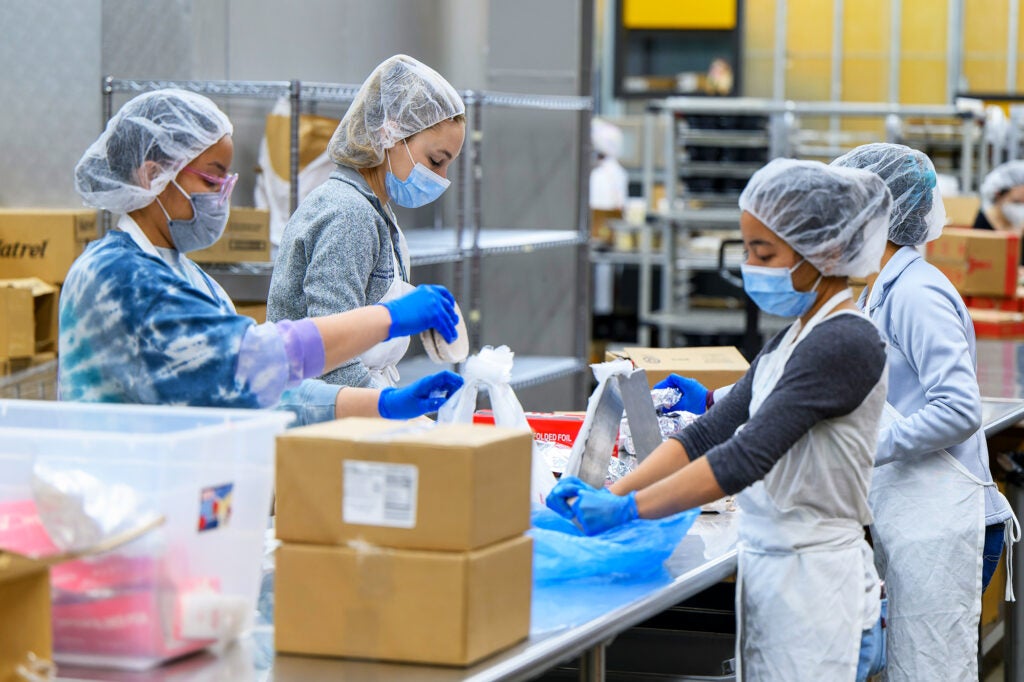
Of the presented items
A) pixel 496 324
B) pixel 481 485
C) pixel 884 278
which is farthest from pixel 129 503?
pixel 496 324

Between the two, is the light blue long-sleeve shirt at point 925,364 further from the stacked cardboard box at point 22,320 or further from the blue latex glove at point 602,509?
the stacked cardboard box at point 22,320

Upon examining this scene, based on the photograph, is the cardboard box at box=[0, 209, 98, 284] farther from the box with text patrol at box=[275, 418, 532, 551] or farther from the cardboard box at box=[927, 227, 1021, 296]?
the cardboard box at box=[927, 227, 1021, 296]

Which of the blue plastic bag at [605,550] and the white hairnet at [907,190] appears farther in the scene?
the white hairnet at [907,190]

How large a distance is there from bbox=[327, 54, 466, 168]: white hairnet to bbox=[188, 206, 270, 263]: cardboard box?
1739 millimetres

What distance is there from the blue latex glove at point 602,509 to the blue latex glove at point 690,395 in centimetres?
87

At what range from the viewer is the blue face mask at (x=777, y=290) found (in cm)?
209

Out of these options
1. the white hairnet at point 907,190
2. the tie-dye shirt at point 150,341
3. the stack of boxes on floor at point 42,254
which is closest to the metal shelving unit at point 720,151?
the stack of boxes on floor at point 42,254

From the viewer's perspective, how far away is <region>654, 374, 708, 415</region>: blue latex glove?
2920mm

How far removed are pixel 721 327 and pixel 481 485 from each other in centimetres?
595

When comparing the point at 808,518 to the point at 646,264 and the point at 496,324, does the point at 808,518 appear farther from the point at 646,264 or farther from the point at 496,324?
the point at 646,264

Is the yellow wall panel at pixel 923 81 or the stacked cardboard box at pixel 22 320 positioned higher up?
the yellow wall panel at pixel 923 81

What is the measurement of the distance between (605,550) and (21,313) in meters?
2.66

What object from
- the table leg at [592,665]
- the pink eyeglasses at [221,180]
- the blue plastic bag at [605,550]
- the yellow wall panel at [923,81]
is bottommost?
the table leg at [592,665]

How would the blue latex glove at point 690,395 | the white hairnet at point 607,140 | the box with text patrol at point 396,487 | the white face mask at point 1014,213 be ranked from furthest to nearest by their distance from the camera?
the white hairnet at point 607,140 → the white face mask at point 1014,213 → the blue latex glove at point 690,395 → the box with text patrol at point 396,487
